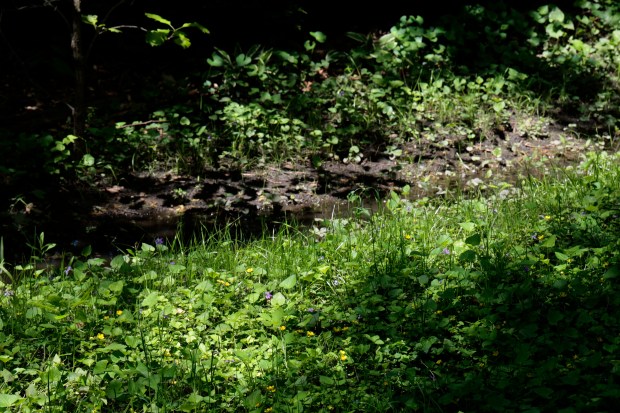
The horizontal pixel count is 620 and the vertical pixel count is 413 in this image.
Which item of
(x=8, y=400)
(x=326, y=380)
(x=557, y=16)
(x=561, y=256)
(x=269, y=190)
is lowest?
(x=269, y=190)

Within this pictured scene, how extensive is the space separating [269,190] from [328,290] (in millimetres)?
2014

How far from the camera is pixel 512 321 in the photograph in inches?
131

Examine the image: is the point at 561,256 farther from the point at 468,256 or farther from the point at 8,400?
the point at 8,400

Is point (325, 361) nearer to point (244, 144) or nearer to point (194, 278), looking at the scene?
point (194, 278)

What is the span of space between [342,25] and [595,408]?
6.07 meters

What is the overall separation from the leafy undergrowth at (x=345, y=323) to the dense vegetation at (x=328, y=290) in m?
0.01

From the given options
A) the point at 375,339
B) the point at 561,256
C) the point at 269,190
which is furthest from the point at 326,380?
the point at 269,190

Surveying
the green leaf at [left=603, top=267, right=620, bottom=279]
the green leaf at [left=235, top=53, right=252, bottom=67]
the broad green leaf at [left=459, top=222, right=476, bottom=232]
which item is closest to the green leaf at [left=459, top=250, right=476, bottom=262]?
the broad green leaf at [left=459, top=222, right=476, bottom=232]

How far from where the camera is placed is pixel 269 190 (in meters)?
5.72

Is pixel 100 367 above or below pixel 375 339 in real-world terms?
below

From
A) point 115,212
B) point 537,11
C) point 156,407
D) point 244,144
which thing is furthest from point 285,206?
point 537,11

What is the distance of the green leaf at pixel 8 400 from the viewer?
280 centimetres

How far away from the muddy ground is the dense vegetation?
0.11m

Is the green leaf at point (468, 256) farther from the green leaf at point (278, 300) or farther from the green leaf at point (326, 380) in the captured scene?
the green leaf at point (326, 380)
